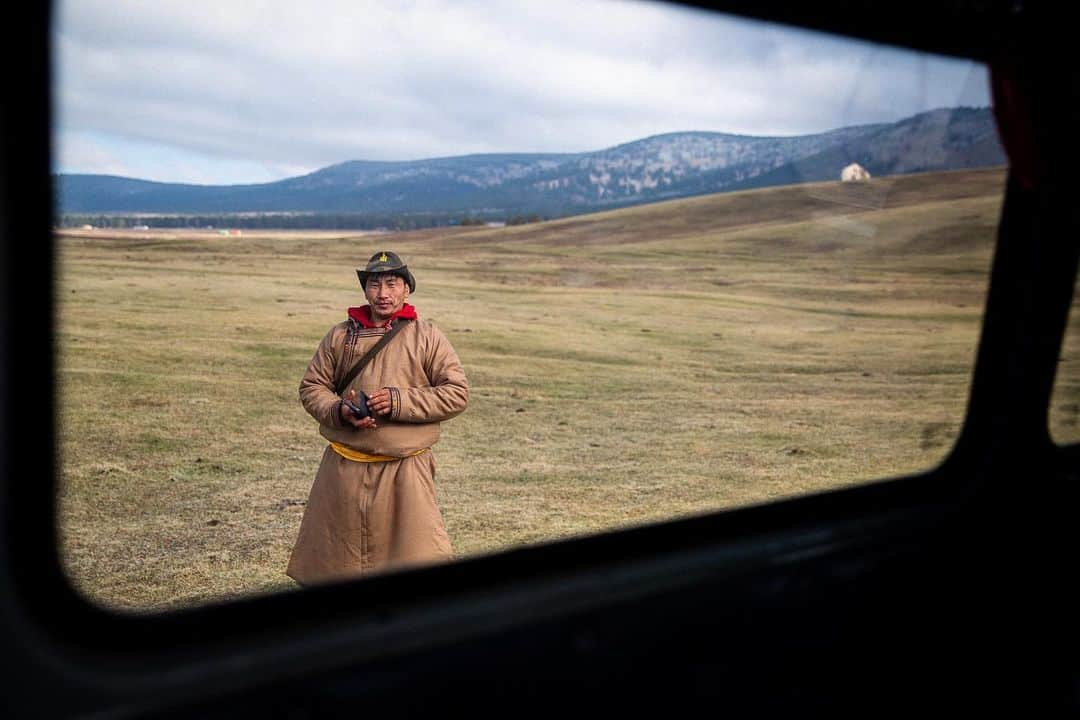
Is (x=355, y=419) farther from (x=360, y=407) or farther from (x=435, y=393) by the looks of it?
(x=435, y=393)

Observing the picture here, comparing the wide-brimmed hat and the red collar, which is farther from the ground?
the wide-brimmed hat

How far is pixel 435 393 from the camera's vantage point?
3670mm

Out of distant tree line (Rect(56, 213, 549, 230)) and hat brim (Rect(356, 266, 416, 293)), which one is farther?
distant tree line (Rect(56, 213, 549, 230))

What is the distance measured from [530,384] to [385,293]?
905 centimetres

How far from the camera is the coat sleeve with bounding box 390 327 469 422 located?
359 cm

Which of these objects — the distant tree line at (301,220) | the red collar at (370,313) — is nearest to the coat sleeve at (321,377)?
the red collar at (370,313)

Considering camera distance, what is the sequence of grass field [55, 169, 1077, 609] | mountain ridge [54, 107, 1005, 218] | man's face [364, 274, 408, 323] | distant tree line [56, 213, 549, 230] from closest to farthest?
mountain ridge [54, 107, 1005, 218] → man's face [364, 274, 408, 323] → grass field [55, 169, 1077, 609] → distant tree line [56, 213, 549, 230]

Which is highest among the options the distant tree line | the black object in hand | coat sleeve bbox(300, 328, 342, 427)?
the distant tree line

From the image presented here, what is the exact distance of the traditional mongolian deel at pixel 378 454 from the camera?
11.9 ft

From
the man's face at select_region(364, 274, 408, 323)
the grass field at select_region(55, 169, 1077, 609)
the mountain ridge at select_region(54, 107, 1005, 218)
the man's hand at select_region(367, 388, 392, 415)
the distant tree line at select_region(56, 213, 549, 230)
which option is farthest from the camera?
the distant tree line at select_region(56, 213, 549, 230)

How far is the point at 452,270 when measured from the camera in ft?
86.8

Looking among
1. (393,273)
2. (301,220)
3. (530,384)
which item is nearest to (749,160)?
(393,273)

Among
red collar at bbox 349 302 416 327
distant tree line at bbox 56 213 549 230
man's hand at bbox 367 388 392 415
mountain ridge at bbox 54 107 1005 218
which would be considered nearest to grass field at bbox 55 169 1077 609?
mountain ridge at bbox 54 107 1005 218

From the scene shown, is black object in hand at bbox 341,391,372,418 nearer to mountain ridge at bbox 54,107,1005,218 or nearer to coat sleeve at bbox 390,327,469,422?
coat sleeve at bbox 390,327,469,422
